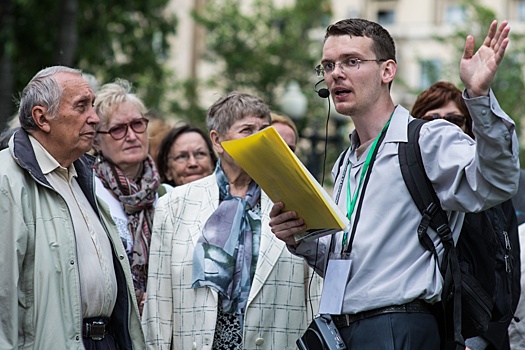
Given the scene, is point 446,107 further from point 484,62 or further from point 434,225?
point 484,62

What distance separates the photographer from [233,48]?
2622 cm

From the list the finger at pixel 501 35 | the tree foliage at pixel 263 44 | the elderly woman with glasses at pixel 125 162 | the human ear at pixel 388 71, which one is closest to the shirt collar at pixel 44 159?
the elderly woman with glasses at pixel 125 162

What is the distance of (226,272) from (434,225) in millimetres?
1547

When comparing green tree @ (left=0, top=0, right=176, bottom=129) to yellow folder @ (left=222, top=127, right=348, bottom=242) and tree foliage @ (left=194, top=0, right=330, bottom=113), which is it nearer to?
tree foliage @ (left=194, top=0, right=330, bottom=113)

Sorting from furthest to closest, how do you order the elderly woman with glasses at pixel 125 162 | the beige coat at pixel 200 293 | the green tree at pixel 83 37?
1. the green tree at pixel 83 37
2. the elderly woman with glasses at pixel 125 162
3. the beige coat at pixel 200 293

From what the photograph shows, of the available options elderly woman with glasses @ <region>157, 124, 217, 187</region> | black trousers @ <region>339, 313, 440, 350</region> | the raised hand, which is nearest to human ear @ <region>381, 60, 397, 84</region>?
the raised hand

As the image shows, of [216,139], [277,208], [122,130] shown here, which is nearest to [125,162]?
[122,130]

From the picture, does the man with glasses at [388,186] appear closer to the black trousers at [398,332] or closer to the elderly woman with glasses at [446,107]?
the black trousers at [398,332]

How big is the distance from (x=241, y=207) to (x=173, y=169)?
2.01m

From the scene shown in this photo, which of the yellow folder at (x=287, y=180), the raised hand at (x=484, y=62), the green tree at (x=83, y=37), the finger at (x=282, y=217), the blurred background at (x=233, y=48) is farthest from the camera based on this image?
the blurred background at (x=233, y=48)

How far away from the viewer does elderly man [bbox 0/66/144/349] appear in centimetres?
418

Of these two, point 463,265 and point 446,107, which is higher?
point 446,107

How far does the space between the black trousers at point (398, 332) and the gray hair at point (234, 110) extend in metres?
1.80

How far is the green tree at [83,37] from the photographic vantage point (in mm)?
13781
